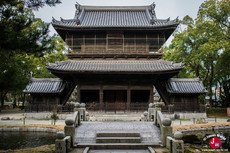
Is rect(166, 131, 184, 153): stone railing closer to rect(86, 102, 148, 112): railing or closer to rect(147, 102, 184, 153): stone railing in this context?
rect(147, 102, 184, 153): stone railing

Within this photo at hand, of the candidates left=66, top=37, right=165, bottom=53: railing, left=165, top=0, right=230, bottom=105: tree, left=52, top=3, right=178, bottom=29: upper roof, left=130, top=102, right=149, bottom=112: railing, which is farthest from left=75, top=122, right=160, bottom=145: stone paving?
left=165, top=0, right=230, bottom=105: tree

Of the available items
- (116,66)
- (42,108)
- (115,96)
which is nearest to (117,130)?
(116,66)

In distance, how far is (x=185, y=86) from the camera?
1537 inches

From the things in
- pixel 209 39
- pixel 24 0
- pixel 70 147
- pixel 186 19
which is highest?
pixel 186 19

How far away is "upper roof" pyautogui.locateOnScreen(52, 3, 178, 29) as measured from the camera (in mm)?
38547

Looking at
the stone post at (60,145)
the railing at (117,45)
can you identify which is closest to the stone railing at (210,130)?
the stone post at (60,145)

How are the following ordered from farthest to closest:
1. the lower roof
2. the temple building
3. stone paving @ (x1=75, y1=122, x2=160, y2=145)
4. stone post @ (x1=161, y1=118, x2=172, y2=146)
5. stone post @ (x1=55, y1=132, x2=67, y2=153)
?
1. the temple building
2. the lower roof
3. stone paving @ (x1=75, y1=122, x2=160, y2=145)
4. stone post @ (x1=161, y1=118, x2=172, y2=146)
5. stone post @ (x1=55, y1=132, x2=67, y2=153)

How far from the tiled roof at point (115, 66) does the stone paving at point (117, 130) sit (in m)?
15.0

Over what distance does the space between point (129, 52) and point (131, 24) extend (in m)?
4.11

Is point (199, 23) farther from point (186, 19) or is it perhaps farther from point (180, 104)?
point (180, 104)

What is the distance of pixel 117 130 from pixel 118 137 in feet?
5.85

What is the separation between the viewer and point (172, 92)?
37.7 m

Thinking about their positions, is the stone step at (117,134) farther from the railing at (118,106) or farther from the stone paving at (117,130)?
the railing at (118,106)

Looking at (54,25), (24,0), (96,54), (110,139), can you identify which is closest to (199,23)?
(96,54)
